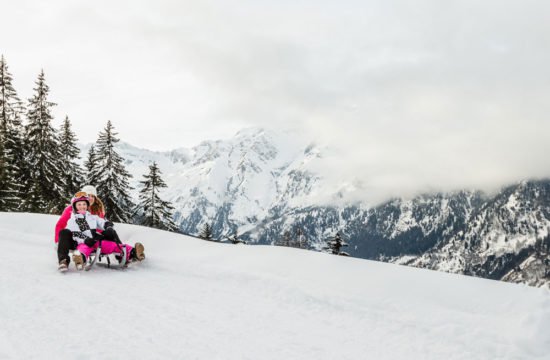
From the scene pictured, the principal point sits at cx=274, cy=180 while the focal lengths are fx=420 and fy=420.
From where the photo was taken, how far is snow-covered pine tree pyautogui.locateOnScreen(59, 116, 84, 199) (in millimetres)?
31164

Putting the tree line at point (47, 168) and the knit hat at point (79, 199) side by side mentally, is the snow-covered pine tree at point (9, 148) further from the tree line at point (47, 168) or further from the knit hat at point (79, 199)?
the knit hat at point (79, 199)

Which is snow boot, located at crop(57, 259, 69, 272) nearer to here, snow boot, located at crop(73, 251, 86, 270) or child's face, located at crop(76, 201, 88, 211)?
snow boot, located at crop(73, 251, 86, 270)

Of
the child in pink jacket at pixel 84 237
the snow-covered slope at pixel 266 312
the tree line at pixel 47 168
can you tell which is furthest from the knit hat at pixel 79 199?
the tree line at pixel 47 168

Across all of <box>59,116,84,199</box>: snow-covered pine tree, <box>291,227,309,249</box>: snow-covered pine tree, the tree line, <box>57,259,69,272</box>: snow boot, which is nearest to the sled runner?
<box>57,259,69,272</box>: snow boot

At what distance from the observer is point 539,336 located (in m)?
4.94

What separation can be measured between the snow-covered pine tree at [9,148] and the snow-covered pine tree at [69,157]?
293 centimetres

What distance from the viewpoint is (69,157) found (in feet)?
108

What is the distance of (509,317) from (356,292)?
90.8 inches

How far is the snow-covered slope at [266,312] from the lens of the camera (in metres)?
4.61

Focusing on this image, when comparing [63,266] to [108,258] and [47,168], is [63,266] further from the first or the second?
[47,168]

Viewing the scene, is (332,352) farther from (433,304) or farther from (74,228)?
(74,228)

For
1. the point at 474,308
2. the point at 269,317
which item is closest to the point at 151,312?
the point at 269,317

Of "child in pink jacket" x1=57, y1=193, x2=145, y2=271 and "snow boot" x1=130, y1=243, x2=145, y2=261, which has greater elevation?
"child in pink jacket" x1=57, y1=193, x2=145, y2=271

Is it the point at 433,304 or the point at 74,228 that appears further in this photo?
the point at 74,228
